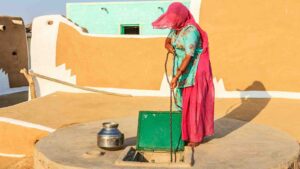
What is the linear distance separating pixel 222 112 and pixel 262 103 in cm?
116

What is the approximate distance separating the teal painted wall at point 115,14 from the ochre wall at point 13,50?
8.90 ft

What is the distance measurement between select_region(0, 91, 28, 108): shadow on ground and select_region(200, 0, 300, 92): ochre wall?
9.03m

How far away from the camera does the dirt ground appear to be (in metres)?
6.82

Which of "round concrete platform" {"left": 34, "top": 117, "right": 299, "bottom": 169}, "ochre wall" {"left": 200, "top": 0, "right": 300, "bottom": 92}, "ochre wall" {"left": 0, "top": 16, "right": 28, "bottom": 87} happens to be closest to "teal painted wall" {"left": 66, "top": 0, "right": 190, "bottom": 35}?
"ochre wall" {"left": 0, "top": 16, "right": 28, "bottom": 87}

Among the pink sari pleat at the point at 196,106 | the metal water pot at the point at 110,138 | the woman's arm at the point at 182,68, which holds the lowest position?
the metal water pot at the point at 110,138

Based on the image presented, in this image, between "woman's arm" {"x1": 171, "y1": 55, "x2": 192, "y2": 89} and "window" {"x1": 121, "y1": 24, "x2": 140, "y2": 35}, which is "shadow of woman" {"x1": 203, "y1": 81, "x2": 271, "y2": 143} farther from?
"window" {"x1": 121, "y1": 24, "x2": 140, "y2": 35}

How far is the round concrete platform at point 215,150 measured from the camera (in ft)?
13.2

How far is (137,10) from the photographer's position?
19.1 m

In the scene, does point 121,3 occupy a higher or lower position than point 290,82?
higher

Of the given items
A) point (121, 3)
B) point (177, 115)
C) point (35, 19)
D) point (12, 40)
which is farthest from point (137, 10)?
point (177, 115)

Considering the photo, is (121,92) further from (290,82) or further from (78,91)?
(290,82)

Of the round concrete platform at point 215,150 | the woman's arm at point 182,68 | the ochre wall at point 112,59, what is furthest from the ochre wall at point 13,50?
the woman's arm at point 182,68

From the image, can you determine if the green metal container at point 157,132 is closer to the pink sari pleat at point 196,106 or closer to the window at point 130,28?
the pink sari pleat at point 196,106

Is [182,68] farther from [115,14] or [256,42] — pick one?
[115,14]
